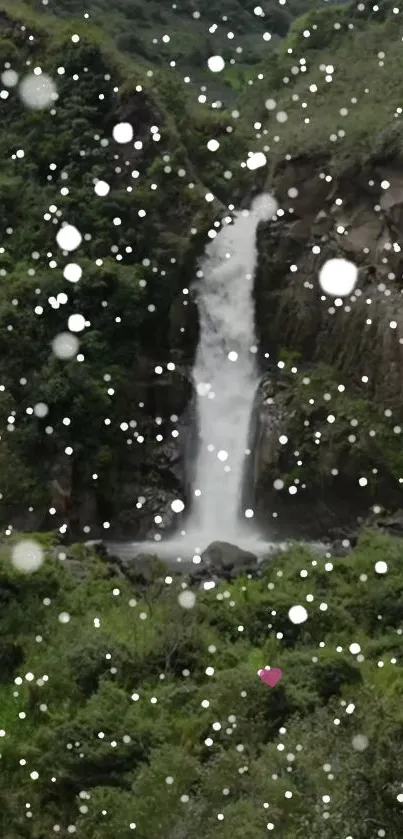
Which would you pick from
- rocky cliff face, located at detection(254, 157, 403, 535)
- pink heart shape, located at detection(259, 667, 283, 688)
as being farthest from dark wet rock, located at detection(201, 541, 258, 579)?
pink heart shape, located at detection(259, 667, 283, 688)

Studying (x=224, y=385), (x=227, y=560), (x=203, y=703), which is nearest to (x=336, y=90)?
(x=224, y=385)

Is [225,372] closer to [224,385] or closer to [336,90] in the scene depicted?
[224,385]

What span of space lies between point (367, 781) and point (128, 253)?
707 inches

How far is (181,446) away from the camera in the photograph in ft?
73.8

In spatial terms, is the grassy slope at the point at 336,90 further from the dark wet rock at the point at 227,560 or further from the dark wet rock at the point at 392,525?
the dark wet rock at the point at 227,560

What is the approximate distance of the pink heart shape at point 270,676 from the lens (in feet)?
31.8

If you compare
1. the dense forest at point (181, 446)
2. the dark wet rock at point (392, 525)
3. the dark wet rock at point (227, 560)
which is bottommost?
the dark wet rock at point (392, 525)

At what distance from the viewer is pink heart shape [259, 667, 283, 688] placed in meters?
9.68

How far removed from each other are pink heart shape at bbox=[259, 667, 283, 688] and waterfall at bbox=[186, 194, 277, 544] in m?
10.7

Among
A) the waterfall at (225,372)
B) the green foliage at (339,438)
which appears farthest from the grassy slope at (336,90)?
the green foliage at (339,438)

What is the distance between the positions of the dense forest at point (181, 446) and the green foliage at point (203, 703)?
3cm

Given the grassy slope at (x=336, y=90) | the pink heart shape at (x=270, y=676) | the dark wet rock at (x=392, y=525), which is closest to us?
the pink heart shape at (x=270, y=676)

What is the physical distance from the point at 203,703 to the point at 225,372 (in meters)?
14.2

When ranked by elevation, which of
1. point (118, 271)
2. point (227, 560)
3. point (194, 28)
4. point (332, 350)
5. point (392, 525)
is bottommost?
point (392, 525)
